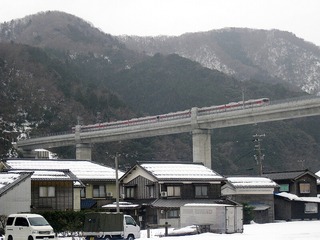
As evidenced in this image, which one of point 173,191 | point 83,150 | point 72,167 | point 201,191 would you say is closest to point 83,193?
point 72,167

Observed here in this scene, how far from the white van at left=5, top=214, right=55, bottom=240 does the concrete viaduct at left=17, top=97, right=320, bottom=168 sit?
47.5m

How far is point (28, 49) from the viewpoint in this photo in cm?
16300

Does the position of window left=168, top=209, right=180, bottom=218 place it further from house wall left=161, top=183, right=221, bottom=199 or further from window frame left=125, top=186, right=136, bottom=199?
window frame left=125, top=186, right=136, bottom=199

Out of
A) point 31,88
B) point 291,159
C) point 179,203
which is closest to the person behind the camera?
point 179,203

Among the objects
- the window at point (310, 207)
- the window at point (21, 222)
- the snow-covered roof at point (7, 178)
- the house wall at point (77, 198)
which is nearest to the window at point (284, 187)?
the window at point (310, 207)

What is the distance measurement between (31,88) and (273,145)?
5654 cm

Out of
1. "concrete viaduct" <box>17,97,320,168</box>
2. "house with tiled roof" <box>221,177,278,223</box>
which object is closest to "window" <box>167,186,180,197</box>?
"house with tiled roof" <box>221,177,278,223</box>

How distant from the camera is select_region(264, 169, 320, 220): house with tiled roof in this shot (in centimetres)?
5962

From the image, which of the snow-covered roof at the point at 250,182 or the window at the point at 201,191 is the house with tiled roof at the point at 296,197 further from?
the window at the point at 201,191

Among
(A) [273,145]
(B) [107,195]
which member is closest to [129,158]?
(A) [273,145]

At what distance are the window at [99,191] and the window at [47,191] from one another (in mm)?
9102

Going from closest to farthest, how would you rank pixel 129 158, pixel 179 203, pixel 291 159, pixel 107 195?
pixel 179 203 < pixel 107 195 < pixel 129 158 < pixel 291 159

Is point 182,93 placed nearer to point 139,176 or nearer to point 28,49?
point 28,49

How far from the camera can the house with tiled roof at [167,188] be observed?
46.6 meters
